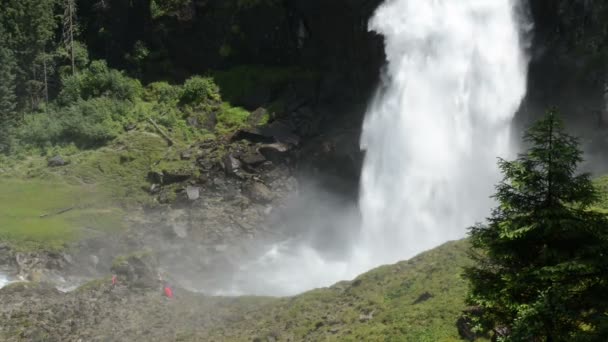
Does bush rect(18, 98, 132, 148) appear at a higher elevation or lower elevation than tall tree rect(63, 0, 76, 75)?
lower

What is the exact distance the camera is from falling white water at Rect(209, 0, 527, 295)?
3234cm

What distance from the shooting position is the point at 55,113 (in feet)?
152

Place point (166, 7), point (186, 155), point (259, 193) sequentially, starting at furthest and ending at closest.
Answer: point (166, 7) < point (186, 155) < point (259, 193)

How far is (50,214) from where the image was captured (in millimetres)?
33125

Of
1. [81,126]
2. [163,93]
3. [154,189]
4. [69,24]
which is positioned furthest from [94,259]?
[69,24]

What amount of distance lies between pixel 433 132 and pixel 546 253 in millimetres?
27747

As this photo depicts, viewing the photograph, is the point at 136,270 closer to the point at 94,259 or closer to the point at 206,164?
the point at 94,259

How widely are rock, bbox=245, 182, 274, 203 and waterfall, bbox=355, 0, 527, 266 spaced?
633 centimetres

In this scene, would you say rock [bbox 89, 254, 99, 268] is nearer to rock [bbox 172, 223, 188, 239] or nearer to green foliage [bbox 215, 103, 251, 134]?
rock [bbox 172, 223, 188, 239]

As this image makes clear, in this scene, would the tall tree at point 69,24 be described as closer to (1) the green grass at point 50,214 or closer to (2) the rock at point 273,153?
(1) the green grass at point 50,214

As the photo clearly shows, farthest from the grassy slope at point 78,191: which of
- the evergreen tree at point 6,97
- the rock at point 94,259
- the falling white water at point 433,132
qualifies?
the falling white water at point 433,132

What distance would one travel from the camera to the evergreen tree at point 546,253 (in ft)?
26.5

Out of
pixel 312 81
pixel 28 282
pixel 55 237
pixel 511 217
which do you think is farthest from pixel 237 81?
pixel 511 217

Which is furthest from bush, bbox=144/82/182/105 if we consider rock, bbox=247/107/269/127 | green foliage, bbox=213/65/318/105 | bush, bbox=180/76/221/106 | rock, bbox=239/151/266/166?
rock, bbox=239/151/266/166
